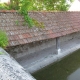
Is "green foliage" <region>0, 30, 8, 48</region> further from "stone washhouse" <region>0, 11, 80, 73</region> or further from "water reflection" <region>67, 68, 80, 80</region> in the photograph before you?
"water reflection" <region>67, 68, 80, 80</region>

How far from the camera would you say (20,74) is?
131 inches

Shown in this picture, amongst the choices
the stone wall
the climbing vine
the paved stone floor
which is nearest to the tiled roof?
the climbing vine

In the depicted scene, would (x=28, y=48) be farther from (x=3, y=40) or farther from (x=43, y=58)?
(x=3, y=40)

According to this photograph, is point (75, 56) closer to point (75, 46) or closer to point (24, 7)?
point (75, 46)

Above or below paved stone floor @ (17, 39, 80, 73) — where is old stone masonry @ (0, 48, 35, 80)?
above

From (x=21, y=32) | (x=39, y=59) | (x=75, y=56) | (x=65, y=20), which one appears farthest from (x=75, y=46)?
(x=21, y=32)

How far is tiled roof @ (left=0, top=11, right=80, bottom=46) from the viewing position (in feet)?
21.4

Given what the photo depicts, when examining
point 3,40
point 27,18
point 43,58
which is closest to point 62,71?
point 43,58

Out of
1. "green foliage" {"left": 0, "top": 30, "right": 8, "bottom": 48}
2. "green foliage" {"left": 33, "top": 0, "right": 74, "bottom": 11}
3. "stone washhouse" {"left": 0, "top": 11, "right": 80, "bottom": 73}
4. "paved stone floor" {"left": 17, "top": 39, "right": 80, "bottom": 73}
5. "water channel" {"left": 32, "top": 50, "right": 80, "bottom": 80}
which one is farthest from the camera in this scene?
"green foliage" {"left": 33, "top": 0, "right": 74, "bottom": 11}

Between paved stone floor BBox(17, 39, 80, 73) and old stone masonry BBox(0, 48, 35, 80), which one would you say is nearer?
old stone masonry BBox(0, 48, 35, 80)

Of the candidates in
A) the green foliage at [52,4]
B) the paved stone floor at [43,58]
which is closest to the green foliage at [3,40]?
the paved stone floor at [43,58]

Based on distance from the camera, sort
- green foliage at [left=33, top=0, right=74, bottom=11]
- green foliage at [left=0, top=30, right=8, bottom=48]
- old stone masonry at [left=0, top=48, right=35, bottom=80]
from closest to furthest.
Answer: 1. old stone masonry at [left=0, top=48, right=35, bottom=80]
2. green foliage at [left=0, top=30, right=8, bottom=48]
3. green foliage at [left=33, top=0, right=74, bottom=11]

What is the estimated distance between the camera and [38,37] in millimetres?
7297

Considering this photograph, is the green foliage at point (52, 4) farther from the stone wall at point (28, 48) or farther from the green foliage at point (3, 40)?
the green foliage at point (3, 40)
